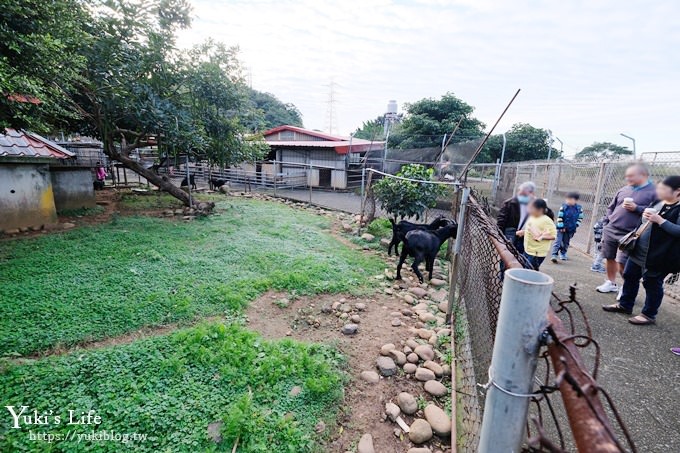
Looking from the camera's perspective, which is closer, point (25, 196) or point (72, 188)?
point (25, 196)

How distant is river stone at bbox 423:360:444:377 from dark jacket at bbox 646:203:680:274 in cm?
248

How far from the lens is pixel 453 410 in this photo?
241cm

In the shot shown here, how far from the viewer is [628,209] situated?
3.75m

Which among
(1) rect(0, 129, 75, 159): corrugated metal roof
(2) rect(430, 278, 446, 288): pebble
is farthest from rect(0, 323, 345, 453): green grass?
(1) rect(0, 129, 75, 159): corrugated metal roof

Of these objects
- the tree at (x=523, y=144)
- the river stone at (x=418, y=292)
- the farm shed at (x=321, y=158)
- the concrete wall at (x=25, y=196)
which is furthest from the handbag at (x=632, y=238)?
the tree at (x=523, y=144)

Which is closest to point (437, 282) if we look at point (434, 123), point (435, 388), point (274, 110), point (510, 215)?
point (510, 215)

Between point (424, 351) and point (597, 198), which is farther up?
point (597, 198)

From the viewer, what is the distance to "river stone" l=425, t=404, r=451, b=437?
235 centimetres

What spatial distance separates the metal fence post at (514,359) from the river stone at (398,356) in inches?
87.1

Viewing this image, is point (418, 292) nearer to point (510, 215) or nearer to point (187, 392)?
point (510, 215)

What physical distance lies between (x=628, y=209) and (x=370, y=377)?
366 cm

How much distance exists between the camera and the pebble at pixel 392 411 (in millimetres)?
2486

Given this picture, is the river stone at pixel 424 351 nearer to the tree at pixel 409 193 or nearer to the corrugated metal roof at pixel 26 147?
the tree at pixel 409 193

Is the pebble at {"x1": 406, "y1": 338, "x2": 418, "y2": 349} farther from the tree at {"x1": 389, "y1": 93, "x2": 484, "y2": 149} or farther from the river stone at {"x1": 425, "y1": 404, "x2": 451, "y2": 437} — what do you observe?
the tree at {"x1": 389, "y1": 93, "x2": 484, "y2": 149}
